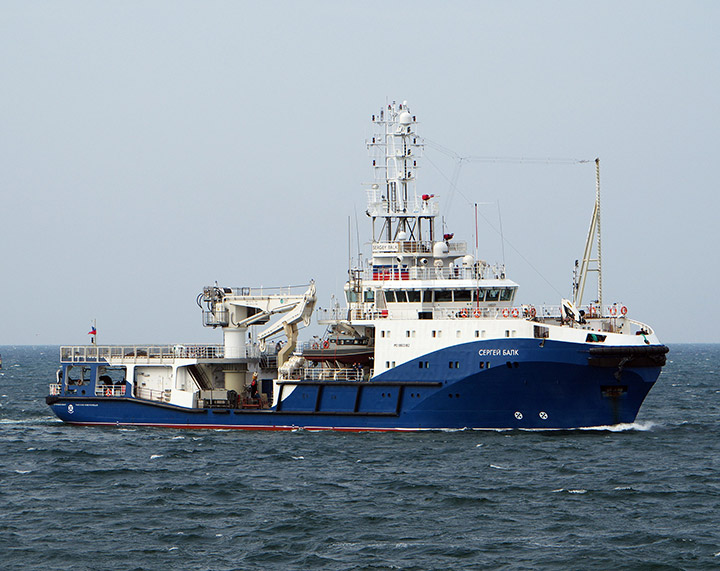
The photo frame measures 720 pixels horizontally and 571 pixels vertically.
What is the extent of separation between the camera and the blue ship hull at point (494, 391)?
3284cm

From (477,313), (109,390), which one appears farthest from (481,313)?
(109,390)

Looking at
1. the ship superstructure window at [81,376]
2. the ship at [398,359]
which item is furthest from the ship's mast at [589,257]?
the ship superstructure window at [81,376]

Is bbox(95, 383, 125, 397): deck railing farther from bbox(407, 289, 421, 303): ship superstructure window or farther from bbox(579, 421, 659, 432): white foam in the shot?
bbox(579, 421, 659, 432): white foam

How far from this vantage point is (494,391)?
3344 cm

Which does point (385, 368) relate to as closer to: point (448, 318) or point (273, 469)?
point (448, 318)

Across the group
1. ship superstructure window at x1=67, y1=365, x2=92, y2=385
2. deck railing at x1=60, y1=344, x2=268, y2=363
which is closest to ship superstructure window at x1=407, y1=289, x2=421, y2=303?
deck railing at x1=60, y1=344, x2=268, y2=363

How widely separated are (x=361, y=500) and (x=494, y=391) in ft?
29.8

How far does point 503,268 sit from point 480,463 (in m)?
8.89

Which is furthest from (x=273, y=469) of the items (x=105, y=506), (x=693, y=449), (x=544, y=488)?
(x=693, y=449)

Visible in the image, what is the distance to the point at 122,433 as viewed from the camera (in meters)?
37.4

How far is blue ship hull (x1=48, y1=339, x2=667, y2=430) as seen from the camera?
32844mm

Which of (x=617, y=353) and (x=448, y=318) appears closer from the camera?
(x=617, y=353)

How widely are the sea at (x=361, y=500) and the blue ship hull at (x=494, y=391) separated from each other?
0.57m

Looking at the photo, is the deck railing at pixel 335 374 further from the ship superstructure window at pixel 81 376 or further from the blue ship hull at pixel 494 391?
the ship superstructure window at pixel 81 376
